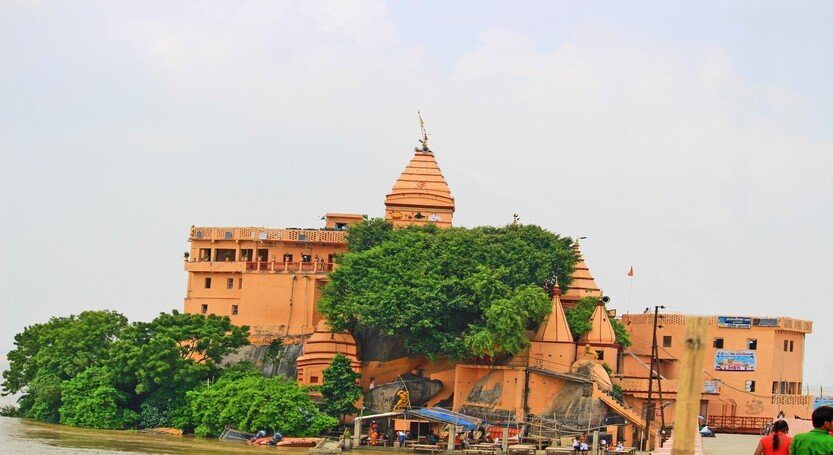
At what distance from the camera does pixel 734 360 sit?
195ft

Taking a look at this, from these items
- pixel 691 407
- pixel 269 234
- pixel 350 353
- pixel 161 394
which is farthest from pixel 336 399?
pixel 691 407

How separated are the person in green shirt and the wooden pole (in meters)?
3.34

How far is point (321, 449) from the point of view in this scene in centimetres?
4956

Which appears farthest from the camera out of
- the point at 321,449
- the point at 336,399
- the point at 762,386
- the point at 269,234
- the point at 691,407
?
the point at 269,234

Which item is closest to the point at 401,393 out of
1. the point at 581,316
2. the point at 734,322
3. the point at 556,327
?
the point at 556,327

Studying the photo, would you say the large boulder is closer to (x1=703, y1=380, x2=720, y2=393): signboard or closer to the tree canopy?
the tree canopy

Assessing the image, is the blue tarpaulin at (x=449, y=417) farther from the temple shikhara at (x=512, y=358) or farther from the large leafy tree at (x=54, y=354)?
the large leafy tree at (x=54, y=354)

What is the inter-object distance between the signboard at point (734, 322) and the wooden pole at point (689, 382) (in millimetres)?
49318

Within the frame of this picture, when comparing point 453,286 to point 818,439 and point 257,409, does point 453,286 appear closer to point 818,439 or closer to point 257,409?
point 257,409

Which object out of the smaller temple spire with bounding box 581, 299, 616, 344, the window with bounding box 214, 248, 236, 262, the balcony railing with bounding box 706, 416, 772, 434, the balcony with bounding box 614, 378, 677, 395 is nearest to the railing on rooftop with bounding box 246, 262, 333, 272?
the window with bounding box 214, 248, 236, 262

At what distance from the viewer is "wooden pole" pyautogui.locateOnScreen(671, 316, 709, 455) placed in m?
11.1

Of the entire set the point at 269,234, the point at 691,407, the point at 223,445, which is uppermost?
the point at 269,234

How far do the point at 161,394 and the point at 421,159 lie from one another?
615 inches

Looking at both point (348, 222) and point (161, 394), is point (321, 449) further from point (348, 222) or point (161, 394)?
point (348, 222)
